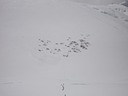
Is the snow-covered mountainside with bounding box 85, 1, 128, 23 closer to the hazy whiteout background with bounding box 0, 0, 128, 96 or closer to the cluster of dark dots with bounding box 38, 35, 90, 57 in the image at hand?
the hazy whiteout background with bounding box 0, 0, 128, 96

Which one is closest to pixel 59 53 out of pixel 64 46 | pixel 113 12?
pixel 64 46

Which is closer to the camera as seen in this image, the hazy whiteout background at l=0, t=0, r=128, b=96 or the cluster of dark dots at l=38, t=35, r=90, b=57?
the hazy whiteout background at l=0, t=0, r=128, b=96

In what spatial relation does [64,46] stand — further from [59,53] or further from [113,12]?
[113,12]

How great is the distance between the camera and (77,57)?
15758 millimetres

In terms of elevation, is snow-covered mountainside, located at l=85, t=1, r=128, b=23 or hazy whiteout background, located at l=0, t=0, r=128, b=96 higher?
snow-covered mountainside, located at l=85, t=1, r=128, b=23

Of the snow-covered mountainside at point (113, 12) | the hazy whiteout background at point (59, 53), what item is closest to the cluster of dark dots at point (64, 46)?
the hazy whiteout background at point (59, 53)

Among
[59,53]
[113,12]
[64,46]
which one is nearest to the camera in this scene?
[59,53]

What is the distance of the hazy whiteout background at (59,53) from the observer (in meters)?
11.3

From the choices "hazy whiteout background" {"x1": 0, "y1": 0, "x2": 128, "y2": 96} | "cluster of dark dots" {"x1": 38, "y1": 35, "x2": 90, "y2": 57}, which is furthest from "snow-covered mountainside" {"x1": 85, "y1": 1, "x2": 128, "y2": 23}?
"cluster of dark dots" {"x1": 38, "y1": 35, "x2": 90, "y2": 57}

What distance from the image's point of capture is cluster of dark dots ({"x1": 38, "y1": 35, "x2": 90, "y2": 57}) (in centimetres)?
1614

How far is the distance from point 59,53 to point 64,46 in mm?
1378

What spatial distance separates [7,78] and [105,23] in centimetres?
1706

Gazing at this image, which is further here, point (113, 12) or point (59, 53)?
point (113, 12)

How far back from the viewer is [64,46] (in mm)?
17062
